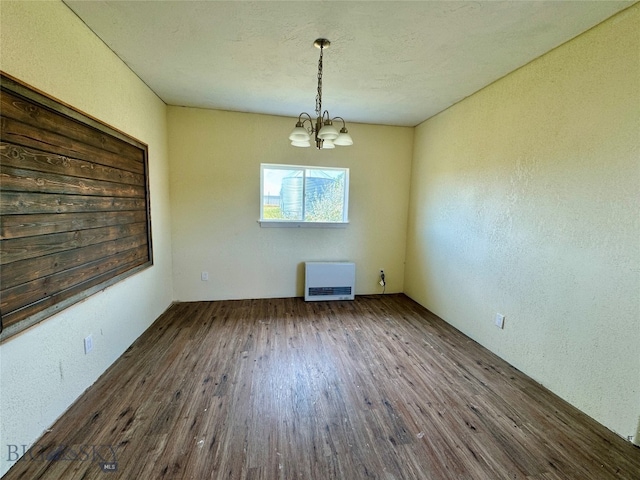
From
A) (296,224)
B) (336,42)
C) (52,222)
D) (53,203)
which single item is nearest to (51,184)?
(53,203)

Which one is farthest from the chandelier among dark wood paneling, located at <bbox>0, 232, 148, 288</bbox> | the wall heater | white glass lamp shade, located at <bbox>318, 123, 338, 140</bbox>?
the wall heater

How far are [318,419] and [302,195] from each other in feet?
8.76

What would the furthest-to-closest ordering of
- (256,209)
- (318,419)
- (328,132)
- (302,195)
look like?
(302,195)
(256,209)
(328,132)
(318,419)

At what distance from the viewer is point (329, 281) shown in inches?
145

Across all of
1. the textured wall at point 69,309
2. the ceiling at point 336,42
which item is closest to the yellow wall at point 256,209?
the ceiling at point 336,42

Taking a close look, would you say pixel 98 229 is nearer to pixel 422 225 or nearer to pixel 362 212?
pixel 362 212

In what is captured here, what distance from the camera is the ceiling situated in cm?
157

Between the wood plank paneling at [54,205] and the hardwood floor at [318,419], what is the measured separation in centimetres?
74

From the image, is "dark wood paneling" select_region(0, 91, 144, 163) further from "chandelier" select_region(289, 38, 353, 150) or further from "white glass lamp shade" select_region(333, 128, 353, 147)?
"white glass lamp shade" select_region(333, 128, 353, 147)

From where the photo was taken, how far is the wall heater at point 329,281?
364 centimetres

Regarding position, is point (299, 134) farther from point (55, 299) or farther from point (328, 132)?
point (55, 299)

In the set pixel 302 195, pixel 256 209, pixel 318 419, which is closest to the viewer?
pixel 318 419

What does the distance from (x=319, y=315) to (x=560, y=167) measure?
2606 millimetres

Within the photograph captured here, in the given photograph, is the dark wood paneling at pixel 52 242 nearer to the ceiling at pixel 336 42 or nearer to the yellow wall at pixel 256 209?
the yellow wall at pixel 256 209
